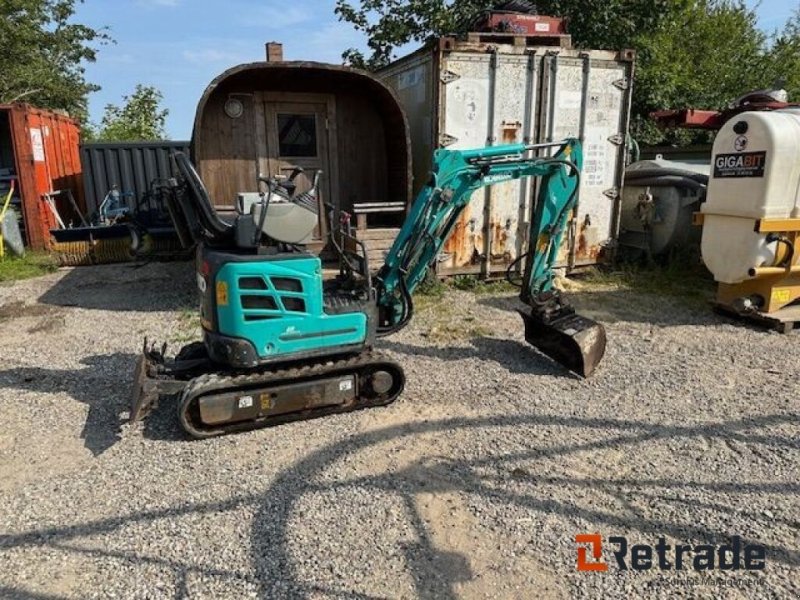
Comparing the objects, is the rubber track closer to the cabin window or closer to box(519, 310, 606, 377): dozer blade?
box(519, 310, 606, 377): dozer blade

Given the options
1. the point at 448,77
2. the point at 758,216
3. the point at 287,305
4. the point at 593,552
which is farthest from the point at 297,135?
the point at 593,552

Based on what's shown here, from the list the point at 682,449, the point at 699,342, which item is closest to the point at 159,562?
the point at 682,449

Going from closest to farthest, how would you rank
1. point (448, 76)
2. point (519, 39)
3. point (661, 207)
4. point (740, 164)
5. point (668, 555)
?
point (668, 555) < point (740, 164) < point (448, 76) < point (519, 39) < point (661, 207)

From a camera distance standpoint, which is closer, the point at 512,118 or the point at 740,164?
the point at 740,164

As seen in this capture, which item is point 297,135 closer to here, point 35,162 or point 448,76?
point 448,76

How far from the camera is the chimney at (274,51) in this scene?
7.90 m

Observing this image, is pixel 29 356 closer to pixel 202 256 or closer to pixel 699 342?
pixel 202 256

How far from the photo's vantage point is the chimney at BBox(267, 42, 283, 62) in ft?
25.9

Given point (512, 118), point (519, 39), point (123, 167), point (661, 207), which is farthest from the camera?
point (123, 167)

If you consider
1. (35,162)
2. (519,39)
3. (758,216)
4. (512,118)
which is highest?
(519,39)

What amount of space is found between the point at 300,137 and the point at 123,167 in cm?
609

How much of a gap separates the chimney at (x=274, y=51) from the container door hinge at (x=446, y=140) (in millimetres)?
2308

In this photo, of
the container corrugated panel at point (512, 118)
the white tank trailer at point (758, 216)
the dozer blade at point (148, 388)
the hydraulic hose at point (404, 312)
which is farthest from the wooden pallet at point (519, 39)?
the dozer blade at point (148, 388)

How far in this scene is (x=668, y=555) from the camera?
312cm
